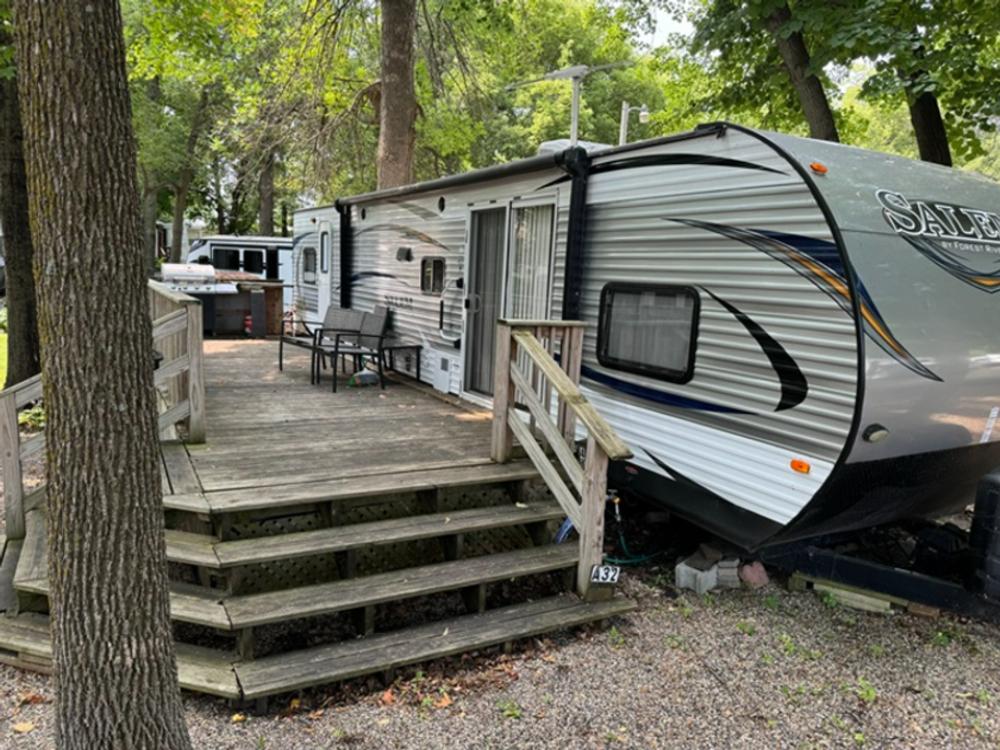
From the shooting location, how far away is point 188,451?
14.4 feet

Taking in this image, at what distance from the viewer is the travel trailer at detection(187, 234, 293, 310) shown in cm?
1894

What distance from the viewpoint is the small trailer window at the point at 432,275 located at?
7012 millimetres

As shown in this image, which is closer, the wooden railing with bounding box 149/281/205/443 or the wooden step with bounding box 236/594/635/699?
the wooden step with bounding box 236/594/635/699

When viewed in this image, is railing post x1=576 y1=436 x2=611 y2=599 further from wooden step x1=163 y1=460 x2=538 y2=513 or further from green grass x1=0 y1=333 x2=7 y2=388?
green grass x1=0 y1=333 x2=7 y2=388

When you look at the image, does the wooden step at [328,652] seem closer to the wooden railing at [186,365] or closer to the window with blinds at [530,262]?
the wooden railing at [186,365]

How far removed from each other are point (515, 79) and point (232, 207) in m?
15.2

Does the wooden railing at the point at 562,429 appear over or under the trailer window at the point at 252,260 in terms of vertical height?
under

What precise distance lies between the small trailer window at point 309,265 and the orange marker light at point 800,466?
852cm

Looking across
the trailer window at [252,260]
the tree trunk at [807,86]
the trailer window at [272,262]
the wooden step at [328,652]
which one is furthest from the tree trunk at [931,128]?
the trailer window at [252,260]

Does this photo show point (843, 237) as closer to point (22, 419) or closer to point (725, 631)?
point (725, 631)

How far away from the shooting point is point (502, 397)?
446cm

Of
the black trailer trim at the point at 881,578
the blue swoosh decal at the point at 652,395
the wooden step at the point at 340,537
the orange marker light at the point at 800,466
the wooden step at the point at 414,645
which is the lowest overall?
the wooden step at the point at 414,645

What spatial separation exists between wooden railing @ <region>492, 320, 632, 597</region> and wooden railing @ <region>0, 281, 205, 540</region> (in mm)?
1958

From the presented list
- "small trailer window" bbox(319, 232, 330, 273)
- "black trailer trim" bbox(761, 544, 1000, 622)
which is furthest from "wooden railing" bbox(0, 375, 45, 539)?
"small trailer window" bbox(319, 232, 330, 273)
